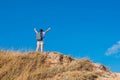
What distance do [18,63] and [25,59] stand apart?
2.26ft

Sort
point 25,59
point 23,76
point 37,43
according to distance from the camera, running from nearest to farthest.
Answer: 1. point 23,76
2. point 25,59
3. point 37,43

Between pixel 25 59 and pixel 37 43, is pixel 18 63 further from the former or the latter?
pixel 37 43

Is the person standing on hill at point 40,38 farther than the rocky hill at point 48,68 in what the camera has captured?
Yes

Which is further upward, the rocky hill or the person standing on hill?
the person standing on hill

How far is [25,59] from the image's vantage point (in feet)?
74.7

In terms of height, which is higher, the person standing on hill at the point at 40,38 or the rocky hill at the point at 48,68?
the person standing on hill at the point at 40,38

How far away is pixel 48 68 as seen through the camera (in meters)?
22.4

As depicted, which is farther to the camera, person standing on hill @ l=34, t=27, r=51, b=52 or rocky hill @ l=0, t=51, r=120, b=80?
person standing on hill @ l=34, t=27, r=51, b=52

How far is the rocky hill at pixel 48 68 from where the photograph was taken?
21.4 meters

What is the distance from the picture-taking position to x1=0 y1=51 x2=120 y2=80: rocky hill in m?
21.4

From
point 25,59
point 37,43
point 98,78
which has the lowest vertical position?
point 98,78

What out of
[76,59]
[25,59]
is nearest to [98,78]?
[76,59]

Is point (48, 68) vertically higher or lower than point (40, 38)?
lower

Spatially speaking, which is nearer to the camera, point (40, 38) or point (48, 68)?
point (48, 68)
